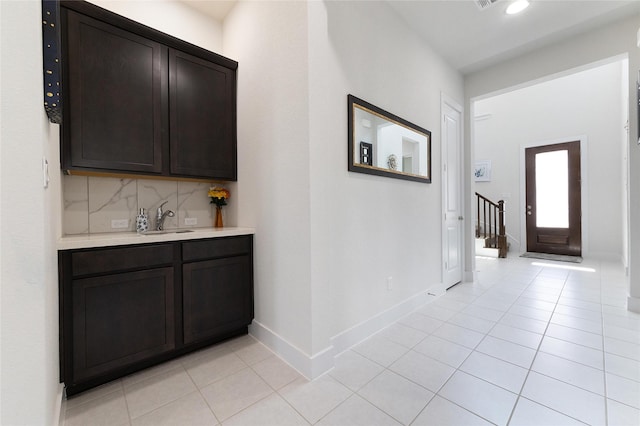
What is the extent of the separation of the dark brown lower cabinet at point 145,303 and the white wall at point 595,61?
3.83m

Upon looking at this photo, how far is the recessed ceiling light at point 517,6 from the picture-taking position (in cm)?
238

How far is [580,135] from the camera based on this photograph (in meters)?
5.20

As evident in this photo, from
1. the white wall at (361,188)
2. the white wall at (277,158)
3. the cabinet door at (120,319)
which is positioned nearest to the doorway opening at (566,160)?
the white wall at (361,188)

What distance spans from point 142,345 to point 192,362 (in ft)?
1.19

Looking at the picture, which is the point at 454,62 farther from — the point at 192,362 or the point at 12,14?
the point at 192,362

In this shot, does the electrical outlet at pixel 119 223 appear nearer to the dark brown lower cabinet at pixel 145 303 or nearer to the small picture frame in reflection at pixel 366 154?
the dark brown lower cabinet at pixel 145 303

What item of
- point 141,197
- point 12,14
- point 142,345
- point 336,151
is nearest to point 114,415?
point 142,345

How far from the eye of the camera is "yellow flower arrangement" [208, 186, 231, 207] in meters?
2.48

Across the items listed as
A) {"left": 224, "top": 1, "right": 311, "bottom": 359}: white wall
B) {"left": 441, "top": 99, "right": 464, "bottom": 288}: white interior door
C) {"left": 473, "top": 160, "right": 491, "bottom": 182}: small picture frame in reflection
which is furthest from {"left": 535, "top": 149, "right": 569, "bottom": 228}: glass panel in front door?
{"left": 224, "top": 1, "right": 311, "bottom": 359}: white wall

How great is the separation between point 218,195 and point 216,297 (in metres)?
0.97

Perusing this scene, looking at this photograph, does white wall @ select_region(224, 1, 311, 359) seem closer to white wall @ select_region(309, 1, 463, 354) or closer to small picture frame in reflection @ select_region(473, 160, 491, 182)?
white wall @ select_region(309, 1, 463, 354)

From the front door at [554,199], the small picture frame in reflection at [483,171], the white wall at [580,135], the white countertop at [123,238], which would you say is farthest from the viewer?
the small picture frame in reflection at [483,171]

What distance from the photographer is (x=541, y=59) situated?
3154mm

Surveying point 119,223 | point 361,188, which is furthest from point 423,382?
point 119,223
